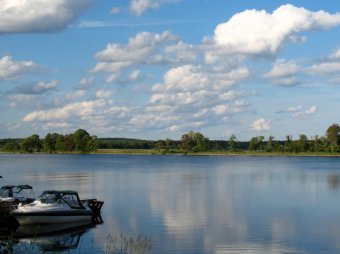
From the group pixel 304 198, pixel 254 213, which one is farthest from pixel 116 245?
pixel 304 198

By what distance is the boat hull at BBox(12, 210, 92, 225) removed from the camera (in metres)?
35.7

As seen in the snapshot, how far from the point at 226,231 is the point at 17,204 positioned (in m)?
→ 14.3

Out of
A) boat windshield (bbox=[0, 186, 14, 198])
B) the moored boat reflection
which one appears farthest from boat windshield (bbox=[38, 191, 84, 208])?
boat windshield (bbox=[0, 186, 14, 198])

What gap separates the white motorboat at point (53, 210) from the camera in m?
35.8

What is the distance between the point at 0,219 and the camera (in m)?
34.8

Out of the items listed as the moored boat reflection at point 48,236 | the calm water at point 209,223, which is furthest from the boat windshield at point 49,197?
the calm water at point 209,223

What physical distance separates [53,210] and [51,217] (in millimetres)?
484

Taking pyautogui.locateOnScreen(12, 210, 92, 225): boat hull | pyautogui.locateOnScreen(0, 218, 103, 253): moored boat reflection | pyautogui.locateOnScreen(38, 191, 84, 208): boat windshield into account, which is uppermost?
pyautogui.locateOnScreen(38, 191, 84, 208): boat windshield

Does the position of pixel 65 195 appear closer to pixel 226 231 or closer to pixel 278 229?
pixel 226 231

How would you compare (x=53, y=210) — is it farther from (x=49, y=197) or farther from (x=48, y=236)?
(x=48, y=236)

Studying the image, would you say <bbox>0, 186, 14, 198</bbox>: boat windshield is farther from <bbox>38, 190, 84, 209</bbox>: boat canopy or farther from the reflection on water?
the reflection on water

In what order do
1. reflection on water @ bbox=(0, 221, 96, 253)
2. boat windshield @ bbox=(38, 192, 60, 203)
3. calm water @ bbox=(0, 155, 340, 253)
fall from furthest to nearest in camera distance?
boat windshield @ bbox=(38, 192, 60, 203)
calm water @ bbox=(0, 155, 340, 253)
reflection on water @ bbox=(0, 221, 96, 253)

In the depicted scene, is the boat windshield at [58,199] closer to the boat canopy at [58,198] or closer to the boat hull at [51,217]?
the boat canopy at [58,198]

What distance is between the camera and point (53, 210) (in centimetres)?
3712
